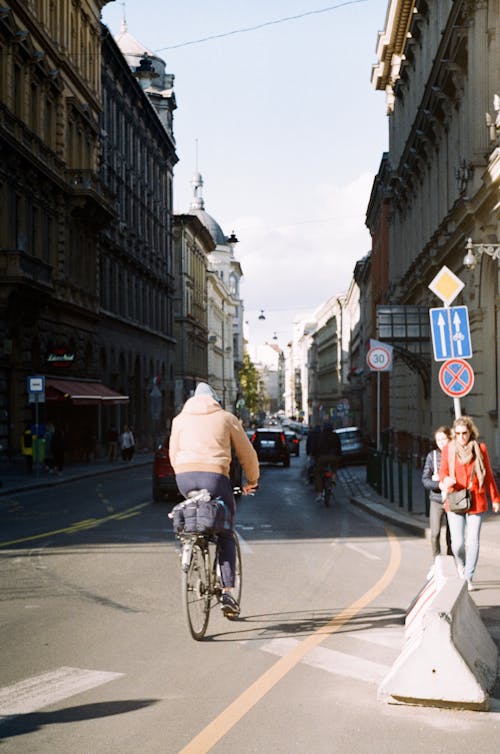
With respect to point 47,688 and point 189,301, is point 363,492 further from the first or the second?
point 189,301

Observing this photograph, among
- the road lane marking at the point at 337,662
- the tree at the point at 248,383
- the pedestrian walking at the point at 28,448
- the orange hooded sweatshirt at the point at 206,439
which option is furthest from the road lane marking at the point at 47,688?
the tree at the point at 248,383

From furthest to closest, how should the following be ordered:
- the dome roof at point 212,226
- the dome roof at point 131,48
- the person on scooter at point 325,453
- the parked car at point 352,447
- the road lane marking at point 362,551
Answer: the dome roof at point 212,226 < the dome roof at point 131,48 < the parked car at point 352,447 < the person on scooter at point 325,453 < the road lane marking at point 362,551

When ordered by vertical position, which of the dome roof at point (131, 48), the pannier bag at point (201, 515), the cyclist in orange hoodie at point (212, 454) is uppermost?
the dome roof at point (131, 48)

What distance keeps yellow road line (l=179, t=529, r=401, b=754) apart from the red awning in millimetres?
29452

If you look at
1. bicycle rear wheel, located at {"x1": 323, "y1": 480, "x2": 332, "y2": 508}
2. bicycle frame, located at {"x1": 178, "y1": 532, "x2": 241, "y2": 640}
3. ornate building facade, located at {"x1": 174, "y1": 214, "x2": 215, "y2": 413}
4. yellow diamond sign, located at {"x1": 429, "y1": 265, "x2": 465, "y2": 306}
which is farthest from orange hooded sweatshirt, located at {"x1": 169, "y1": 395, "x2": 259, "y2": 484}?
ornate building facade, located at {"x1": 174, "y1": 214, "x2": 215, "y2": 413}

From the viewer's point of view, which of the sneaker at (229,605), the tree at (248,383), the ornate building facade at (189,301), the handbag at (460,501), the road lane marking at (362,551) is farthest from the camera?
the tree at (248,383)

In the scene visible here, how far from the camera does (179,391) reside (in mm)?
70000

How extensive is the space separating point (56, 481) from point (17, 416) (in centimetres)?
628

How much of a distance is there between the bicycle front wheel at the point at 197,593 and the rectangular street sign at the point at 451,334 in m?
8.76

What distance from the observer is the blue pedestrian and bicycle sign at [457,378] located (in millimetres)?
16359

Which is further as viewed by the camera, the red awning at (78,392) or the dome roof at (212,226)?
the dome roof at (212,226)

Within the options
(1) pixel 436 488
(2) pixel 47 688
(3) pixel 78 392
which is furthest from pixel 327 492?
(3) pixel 78 392

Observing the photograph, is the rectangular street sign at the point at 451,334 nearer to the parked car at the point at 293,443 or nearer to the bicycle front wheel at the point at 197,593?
the bicycle front wheel at the point at 197,593

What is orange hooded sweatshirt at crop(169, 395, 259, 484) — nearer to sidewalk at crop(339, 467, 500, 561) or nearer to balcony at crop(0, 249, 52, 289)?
sidewalk at crop(339, 467, 500, 561)
